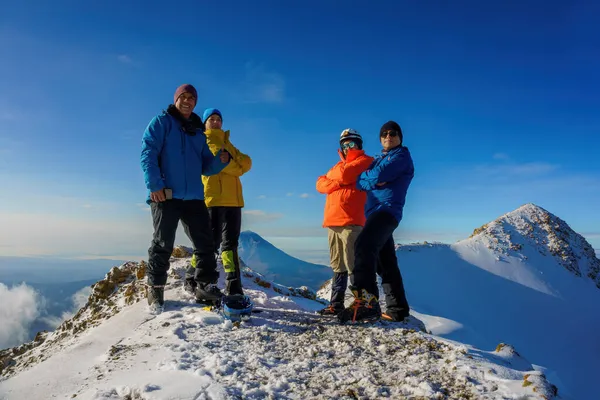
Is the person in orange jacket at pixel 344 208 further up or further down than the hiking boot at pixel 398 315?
further up

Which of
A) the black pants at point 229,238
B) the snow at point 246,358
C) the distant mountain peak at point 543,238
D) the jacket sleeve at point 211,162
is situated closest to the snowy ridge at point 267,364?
the snow at point 246,358

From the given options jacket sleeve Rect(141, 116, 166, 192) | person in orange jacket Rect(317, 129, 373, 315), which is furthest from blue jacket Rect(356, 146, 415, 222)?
jacket sleeve Rect(141, 116, 166, 192)

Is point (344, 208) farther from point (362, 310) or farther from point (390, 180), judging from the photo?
point (362, 310)

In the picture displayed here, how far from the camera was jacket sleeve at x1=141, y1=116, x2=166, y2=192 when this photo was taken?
5.20 meters

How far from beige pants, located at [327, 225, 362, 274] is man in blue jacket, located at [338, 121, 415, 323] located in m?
0.44

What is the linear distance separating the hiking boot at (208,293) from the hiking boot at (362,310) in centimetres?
178

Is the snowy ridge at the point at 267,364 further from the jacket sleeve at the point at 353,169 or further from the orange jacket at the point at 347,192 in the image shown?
the jacket sleeve at the point at 353,169

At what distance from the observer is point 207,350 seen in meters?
3.77

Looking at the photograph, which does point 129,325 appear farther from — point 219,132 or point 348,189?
point 348,189

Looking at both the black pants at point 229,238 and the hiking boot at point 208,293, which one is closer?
the hiking boot at point 208,293

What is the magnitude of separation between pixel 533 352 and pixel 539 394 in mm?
13439

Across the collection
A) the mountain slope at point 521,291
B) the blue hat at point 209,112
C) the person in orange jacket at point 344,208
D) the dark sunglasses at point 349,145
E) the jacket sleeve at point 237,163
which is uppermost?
the blue hat at point 209,112

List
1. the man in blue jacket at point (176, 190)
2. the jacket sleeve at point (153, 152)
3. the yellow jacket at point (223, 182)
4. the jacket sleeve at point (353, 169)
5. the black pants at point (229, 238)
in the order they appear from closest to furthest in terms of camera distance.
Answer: the jacket sleeve at point (153, 152) → the man in blue jacket at point (176, 190) → the jacket sleeve at point (353, 169) → the black pants at point (229, 238) → the yellow jacket at point (223, 182)

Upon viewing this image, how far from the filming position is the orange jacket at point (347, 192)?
18.8 feet
